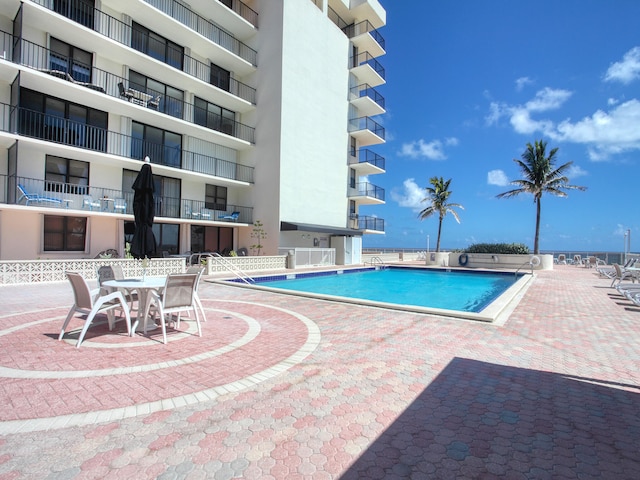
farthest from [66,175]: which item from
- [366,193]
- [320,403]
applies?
[366,193]

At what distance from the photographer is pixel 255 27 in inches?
884

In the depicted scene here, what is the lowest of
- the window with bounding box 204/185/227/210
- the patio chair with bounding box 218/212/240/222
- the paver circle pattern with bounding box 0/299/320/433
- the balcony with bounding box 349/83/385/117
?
the paver circle pattern with bounding box 0/299/320/433

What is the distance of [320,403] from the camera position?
328cm

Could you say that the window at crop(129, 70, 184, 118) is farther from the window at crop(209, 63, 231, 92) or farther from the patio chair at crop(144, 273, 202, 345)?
the patio chair at crop(144, 273, 202, 345)

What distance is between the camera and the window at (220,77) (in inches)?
856

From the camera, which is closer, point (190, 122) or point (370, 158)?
point (190, 122)

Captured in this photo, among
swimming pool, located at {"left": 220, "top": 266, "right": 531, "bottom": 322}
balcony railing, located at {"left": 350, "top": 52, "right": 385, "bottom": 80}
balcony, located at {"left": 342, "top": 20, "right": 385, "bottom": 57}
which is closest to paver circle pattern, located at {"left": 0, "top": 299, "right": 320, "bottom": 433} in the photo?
swimming pool, located at {"left": 220, "top": 266, "right": 531, "bottom": 322}

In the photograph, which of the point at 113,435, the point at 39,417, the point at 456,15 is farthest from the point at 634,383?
the point at 456,15

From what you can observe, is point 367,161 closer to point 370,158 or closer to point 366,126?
point 370,158

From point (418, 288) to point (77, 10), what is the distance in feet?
66.9

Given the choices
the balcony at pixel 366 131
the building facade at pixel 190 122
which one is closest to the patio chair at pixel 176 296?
the building facade at pixel 190 122

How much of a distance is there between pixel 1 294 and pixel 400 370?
10.9 meters

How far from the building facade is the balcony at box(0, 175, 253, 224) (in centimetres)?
8

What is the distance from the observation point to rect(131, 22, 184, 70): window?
A: 57.7 ft
